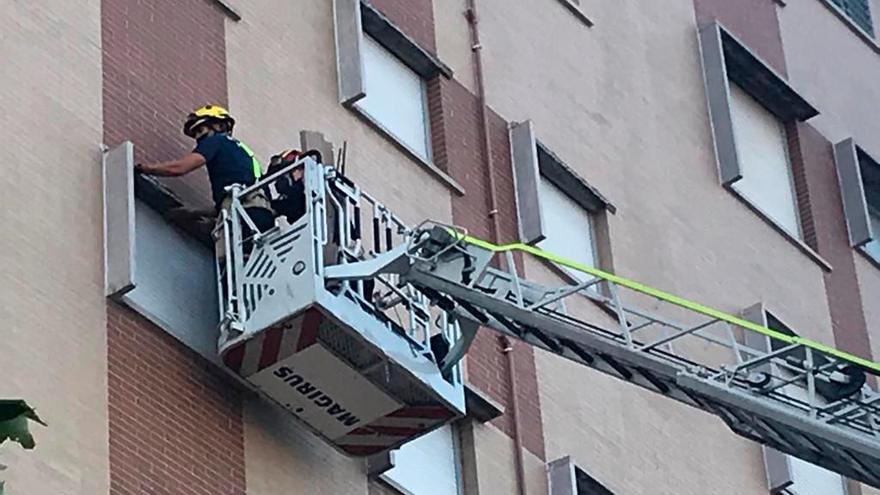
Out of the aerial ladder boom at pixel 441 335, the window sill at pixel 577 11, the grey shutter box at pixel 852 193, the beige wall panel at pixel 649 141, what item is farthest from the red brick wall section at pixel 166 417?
the grey shutter box at pixel 852 193

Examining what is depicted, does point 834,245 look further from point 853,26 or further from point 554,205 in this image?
point 554,205

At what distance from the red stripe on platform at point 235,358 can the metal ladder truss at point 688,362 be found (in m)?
1.49

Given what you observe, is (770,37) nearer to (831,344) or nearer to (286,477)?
(831,344)

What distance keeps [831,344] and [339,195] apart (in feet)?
36.0

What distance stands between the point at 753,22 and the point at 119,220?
13.8 metres

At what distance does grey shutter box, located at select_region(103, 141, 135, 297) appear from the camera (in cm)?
1741

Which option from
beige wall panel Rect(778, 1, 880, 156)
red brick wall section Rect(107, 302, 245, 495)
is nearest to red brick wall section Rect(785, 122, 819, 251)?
beige wall panel Rect(778, 1, 880, 156)

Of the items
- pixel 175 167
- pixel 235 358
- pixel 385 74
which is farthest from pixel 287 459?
pixel 385 74

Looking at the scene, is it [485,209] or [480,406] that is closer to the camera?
[480,406]

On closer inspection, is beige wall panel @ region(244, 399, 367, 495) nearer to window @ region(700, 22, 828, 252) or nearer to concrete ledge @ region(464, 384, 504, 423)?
concrete ledge @ region(464, 384, 504, 423)

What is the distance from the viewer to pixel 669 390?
755 inches

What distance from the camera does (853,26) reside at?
106 ft

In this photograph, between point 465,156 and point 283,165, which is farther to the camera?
point 465,156

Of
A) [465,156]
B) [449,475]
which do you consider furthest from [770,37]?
[449,475]
